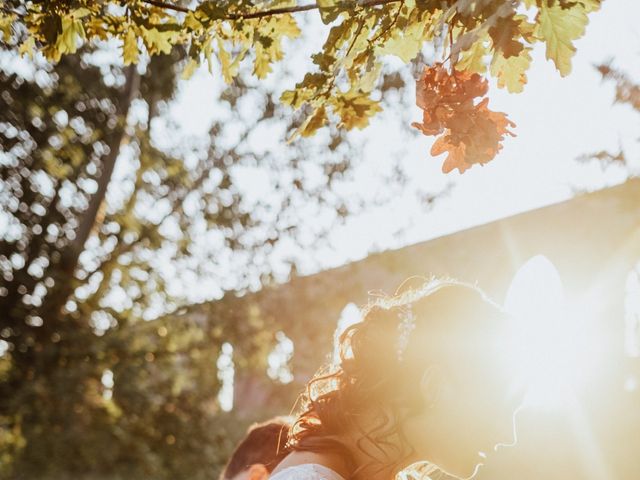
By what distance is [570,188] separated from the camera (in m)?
8.88

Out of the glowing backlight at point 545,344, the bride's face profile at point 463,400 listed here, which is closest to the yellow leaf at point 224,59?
the bride's face profile at point 463,400

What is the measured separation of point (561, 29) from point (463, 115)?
0.33 metres

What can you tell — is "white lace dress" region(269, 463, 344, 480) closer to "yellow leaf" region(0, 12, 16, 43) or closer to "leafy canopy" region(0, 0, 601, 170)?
"leafy canopy" region(0, 0, 601, 170)

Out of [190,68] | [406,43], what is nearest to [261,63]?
[190,68]

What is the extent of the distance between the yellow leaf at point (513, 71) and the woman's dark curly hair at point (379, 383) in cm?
75

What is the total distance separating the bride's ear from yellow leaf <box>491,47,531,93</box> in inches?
33.5

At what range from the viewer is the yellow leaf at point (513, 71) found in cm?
193

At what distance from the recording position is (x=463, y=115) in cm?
191

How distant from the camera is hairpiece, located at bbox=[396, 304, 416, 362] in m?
2.43

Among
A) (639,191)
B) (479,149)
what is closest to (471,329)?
(479,149)

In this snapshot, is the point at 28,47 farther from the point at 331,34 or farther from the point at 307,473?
the point at 307,473

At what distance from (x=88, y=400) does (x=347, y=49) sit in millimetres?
13024

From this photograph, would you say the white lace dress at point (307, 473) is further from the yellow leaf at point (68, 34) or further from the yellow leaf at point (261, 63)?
the yellow leaf at point (68, 34)

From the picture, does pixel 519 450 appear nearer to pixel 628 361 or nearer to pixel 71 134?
pixel 628 361
